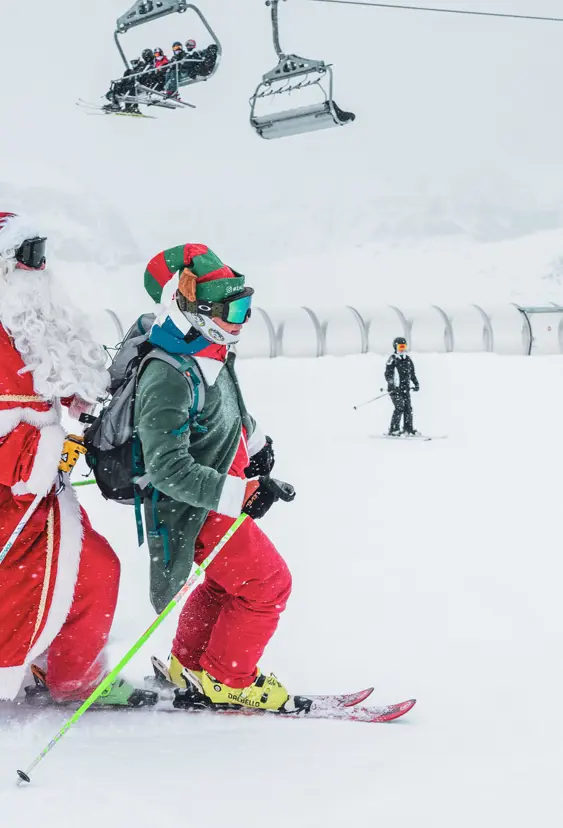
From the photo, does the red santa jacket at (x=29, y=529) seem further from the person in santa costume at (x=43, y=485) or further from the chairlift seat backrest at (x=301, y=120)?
the chairlift seat backrest at (x=301, y=120)

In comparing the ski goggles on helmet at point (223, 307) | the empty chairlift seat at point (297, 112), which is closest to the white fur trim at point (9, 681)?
the ski goggles on helmet at point (223, 307)

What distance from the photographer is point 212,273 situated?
9.07 feet

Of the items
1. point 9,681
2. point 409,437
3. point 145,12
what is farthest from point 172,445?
point 145,12

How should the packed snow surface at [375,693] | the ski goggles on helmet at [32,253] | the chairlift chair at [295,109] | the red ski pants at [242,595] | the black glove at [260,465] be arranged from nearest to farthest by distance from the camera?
the packed snow surface at [375,693] → the ski goggles on helmet at [32,253] → the red ski pants at [242,595] → the black glove at [260,465] → the chairlift chair at [295,109]

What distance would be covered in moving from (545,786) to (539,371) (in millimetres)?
18364

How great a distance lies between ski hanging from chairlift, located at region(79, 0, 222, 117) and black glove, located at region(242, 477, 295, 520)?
10.2 meters

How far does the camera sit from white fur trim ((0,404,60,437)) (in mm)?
2629

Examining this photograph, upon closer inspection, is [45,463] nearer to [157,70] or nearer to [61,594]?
[61,594]

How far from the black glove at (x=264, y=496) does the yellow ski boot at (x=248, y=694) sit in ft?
2.08

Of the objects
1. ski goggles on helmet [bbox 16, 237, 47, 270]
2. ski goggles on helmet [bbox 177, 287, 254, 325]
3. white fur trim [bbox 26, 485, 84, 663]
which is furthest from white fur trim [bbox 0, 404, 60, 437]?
ski goggles on helmet [bbox 177, 287, 254, 325]

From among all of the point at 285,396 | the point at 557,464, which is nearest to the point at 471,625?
the point at 557,464

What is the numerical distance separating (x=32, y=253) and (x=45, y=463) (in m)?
0.65

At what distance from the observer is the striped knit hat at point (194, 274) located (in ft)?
8.97

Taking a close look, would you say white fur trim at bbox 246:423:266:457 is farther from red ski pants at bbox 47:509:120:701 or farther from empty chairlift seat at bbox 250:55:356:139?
empty chairlift seat at bbox 250:55:356:139
